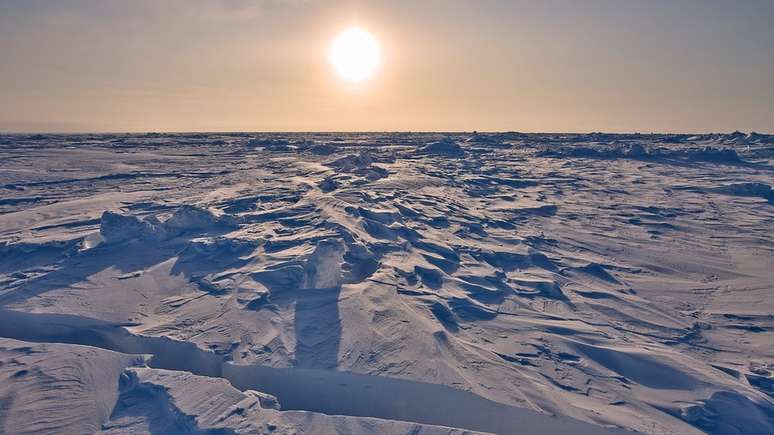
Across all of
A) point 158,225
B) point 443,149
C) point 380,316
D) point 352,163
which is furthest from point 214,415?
point 443,149

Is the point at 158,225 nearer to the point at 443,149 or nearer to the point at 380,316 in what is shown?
the point at 380,316

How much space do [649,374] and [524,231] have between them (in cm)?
417

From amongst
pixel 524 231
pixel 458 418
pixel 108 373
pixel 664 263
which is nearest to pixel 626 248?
pixel 664 263

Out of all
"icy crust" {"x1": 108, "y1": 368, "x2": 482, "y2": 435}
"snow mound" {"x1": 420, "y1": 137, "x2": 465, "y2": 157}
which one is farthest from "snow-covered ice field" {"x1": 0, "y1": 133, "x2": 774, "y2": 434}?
"snow mound" {"x1": 420, "y1": 137, "x2": 465, "y2": 157}

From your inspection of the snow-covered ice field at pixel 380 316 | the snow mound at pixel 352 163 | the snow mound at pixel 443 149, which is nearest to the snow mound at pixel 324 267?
the snow-covered ice field at pixel 380 316

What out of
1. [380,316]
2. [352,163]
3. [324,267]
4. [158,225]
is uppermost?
[352,163]

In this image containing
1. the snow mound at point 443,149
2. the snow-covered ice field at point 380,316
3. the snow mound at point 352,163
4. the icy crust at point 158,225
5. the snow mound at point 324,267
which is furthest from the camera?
the snow mound at point 443,149

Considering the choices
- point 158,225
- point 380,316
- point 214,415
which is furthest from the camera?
point 158,225

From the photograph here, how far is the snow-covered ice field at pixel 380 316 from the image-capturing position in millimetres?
3234

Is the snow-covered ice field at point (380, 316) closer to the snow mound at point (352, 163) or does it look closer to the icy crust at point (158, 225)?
the icy crust at point (158, 225)

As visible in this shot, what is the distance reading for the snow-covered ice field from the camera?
3.23m

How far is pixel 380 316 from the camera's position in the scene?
433 centimetres

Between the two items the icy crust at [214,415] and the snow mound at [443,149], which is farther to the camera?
the snow mound at [443,149]

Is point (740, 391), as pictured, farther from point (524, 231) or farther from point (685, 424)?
point (524, 231)
